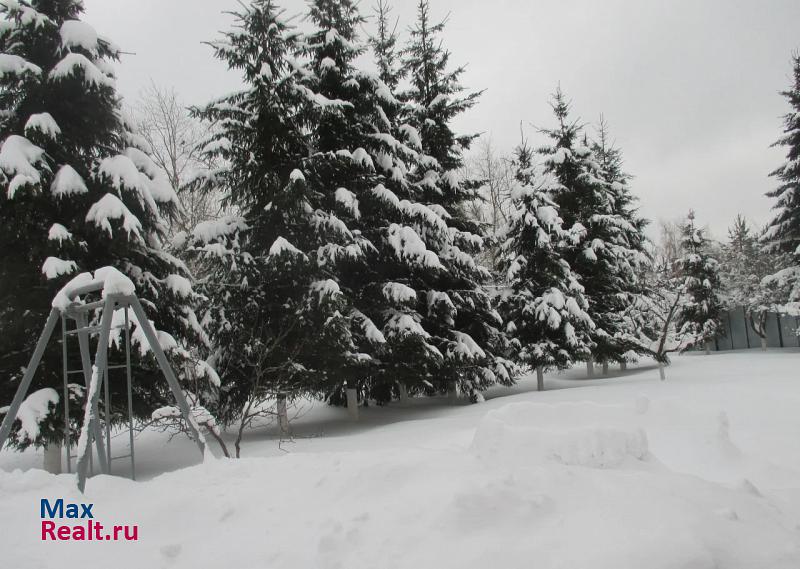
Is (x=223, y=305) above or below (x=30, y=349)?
above

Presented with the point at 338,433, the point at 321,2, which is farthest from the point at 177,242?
the point at 321,2

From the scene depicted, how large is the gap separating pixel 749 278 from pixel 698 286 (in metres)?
4.41

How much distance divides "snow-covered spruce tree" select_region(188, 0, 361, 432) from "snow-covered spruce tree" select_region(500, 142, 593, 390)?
249 inches

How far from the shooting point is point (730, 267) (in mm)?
30438

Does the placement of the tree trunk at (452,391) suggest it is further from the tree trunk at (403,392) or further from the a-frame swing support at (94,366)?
the a-frame swing support at (94,366)

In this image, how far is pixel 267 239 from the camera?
418 inches

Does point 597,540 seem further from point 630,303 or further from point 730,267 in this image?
point 730,267

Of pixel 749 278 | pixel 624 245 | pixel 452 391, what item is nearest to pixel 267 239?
pixel 452 391

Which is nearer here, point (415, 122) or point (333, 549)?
point (333, 549)

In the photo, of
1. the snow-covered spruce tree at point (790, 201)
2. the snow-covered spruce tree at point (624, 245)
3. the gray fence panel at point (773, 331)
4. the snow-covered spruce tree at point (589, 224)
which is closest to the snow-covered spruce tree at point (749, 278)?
the gray fence panel at point (773, 331)

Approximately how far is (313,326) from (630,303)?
1439 cm

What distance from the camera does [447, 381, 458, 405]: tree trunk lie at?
13.0m

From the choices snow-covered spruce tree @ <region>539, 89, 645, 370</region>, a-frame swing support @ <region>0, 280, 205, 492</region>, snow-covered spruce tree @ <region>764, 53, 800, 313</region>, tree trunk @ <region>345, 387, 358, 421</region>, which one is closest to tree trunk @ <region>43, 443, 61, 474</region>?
a-frame swing support @ <region>0, 280, 205, 492</region>

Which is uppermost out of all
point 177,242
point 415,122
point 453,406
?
point 415,122
